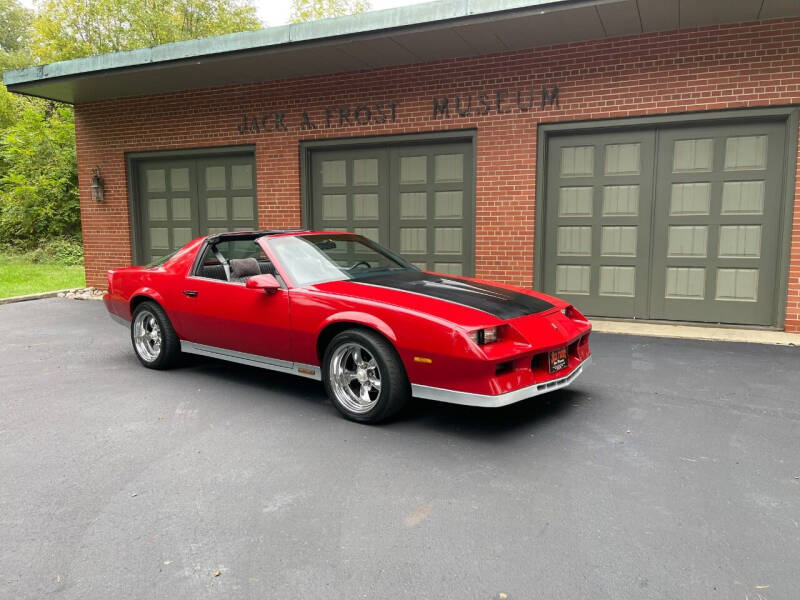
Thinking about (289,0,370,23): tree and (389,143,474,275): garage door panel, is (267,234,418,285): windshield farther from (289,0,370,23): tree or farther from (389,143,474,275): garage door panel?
(289,0,370,23): tree

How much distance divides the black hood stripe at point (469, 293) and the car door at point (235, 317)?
69cm

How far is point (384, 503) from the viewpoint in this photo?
3061mm

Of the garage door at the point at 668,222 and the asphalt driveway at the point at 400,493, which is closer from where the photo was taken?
the asphalt driveway at the point at 400,493

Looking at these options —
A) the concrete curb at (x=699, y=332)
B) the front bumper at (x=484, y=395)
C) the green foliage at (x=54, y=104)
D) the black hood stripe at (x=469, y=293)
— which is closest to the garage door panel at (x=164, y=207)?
the black hood stripe at (x=469, y=293)

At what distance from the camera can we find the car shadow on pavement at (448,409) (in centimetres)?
419

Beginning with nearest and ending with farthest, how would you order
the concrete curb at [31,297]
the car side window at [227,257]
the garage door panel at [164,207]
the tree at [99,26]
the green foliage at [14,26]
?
the car side window at [227,257]
the concrete curb at [31,297]
the garage door panel at [164,207]
the tree at [99,26]
the green foliage at [14,26]

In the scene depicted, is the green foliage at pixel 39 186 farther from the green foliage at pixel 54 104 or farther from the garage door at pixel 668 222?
the garage door at pixel 668 222

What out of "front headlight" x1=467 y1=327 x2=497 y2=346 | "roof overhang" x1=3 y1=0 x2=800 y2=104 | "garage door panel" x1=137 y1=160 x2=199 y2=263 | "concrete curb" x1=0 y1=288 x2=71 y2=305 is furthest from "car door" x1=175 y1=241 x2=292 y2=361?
"concrete curb" x1=0 y1=288 x2=71 y2=305

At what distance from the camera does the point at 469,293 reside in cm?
454

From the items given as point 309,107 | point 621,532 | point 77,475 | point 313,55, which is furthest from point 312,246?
point 309,107

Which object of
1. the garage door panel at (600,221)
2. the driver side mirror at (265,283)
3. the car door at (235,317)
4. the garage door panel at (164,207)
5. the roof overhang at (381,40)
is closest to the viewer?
the driver side mirror at (265,283)

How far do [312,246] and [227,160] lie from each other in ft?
20.8

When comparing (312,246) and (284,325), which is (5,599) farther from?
(312,246)

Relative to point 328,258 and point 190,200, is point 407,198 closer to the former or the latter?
point 190,200
